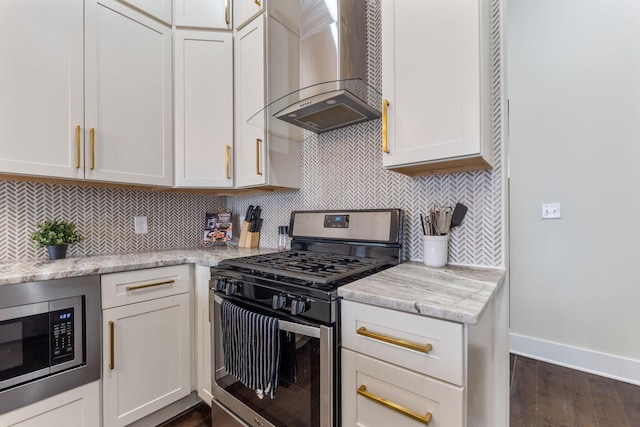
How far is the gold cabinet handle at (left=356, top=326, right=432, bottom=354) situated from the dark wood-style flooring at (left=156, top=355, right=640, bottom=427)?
131cm

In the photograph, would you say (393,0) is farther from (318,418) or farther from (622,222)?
(622,222)

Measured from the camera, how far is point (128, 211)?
1.98 meters

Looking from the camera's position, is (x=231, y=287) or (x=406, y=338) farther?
(x=231, y=287)

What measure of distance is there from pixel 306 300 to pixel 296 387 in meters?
0.37

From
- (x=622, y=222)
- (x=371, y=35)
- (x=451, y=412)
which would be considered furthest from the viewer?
(x=622, y=222)

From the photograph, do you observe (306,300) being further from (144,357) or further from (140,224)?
(140,224)

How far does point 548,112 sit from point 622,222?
37.8 inches

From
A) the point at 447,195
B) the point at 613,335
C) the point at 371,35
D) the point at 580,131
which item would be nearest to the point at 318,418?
the point at 447,195

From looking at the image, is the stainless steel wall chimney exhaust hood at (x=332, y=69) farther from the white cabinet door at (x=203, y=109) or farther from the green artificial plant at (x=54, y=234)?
the green artificial plant at (x=54, y=234)

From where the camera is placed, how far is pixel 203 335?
1.65 m

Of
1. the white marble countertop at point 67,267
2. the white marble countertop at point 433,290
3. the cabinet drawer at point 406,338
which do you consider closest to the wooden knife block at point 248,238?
the white marble countertop at point 67,267

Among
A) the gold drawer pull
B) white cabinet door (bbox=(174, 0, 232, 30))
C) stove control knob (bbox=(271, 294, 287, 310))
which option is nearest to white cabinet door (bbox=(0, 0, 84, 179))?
white cabinet door (bbox=(174, 0, 232, 30))

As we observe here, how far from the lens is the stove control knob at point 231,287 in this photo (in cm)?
129

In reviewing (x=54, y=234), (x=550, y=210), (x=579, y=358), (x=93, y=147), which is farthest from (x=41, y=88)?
(x=579, y=358)
